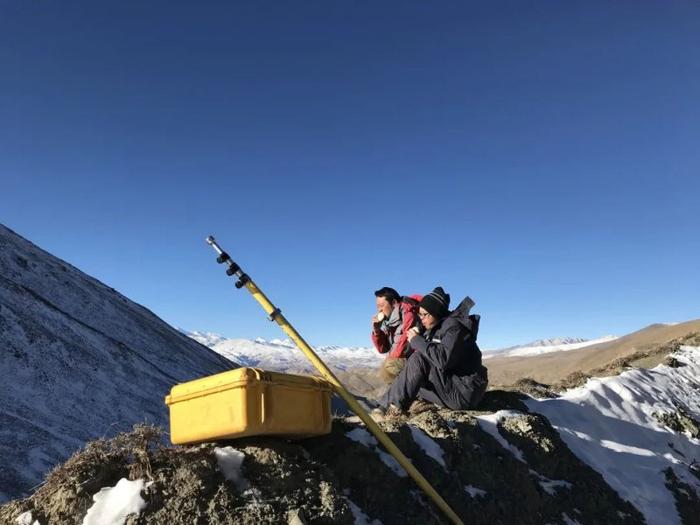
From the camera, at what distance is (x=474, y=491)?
224 inches

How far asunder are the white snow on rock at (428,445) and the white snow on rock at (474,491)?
286 mm

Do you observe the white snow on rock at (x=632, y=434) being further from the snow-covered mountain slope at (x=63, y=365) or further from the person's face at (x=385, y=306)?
the snow-covered mountain slope at (x=63, y=365)

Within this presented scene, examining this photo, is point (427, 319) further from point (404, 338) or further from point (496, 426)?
point (496, 426)

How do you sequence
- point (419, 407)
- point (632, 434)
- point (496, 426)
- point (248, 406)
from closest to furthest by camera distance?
1. point (248, 406)
2. point (496, 426)
3. point (419, 407)
4. point (632, 434)

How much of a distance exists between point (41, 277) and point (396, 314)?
50.7 feet

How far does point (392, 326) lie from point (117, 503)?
5838 mm

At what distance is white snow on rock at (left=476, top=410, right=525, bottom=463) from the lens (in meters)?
6.72

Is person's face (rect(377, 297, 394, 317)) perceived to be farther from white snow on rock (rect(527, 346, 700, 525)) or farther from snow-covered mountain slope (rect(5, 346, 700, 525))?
white snow on rock (rect(527, 346, 700, 525))

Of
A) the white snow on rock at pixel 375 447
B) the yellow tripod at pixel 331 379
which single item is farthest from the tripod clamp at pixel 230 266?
the white snow on rock at pixel 375 447

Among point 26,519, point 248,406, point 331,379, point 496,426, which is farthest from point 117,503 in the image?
point 496,426

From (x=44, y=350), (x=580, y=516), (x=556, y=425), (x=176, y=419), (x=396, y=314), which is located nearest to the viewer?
(x=176, y=419)

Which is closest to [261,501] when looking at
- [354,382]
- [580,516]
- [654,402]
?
[580,516]

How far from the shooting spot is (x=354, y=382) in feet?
372

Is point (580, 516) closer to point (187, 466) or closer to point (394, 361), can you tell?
point (394, 361)
